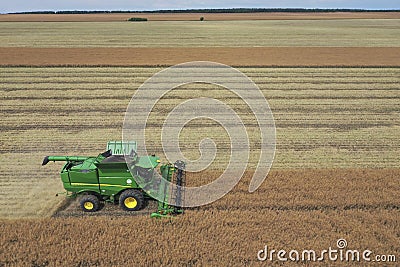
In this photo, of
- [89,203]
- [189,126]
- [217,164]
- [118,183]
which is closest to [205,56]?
[189,126]

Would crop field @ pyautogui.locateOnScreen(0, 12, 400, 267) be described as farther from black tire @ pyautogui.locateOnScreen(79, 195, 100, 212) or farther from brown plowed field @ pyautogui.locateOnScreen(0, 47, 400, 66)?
brown plowed field @ pyautogui.locateOnScreen(0, 47, 400, 66)

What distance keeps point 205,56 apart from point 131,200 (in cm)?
2443

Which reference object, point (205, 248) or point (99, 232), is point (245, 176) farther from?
point (99, 232)

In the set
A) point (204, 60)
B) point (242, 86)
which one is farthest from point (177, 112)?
point (204, 60)

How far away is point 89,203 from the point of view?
27.3 feet

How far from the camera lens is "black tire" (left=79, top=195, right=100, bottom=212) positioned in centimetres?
824

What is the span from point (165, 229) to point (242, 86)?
15336 mm

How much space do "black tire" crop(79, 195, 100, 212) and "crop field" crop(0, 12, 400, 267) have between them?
0.18 metres

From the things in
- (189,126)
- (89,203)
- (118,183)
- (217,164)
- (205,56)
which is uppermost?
(205,56)

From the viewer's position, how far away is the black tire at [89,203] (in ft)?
27.0

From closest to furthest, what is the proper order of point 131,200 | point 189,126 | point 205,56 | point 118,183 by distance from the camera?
point 118,183 → point 131,200 → point 189,126 → point 205,56

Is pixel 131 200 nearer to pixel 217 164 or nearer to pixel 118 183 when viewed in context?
pixel 118 183

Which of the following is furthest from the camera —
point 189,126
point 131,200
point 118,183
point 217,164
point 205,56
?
point 205,56

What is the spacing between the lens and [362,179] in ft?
33.6
